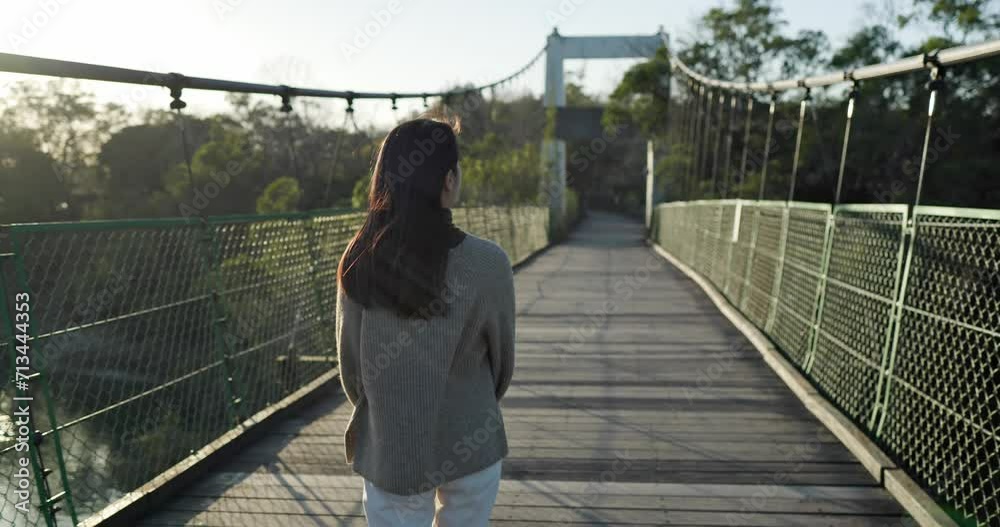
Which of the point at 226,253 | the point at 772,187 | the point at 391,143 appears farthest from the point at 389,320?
the point at 772,187

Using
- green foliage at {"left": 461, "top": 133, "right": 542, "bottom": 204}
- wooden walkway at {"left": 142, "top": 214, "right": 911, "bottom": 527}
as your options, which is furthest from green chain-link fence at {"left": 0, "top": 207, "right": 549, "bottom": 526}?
green foliage at {"left": 461, "top": 133, "right": 542, "bottom": 204}

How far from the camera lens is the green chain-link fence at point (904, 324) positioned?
257 centimetres

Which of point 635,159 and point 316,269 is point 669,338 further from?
point 635,159

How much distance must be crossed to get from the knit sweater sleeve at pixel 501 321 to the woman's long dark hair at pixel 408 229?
0.10 metres

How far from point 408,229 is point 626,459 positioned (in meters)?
2.01

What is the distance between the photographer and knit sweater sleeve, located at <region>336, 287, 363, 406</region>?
1410 millimetres

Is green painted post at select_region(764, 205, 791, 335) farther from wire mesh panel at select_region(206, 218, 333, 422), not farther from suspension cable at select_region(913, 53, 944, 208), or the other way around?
wire mesh panel at select_region(206, 218, 333, 422)

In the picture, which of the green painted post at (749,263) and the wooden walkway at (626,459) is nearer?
the wooden walkway at (626,459)

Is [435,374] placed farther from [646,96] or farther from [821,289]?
[646,96]

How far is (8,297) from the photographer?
6.41 feet

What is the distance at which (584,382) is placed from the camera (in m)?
4.33

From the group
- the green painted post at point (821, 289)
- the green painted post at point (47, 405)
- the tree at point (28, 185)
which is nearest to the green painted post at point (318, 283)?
the green painted post at point (47, 405)

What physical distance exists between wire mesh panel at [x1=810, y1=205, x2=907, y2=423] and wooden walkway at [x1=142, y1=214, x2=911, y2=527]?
0.23 meters

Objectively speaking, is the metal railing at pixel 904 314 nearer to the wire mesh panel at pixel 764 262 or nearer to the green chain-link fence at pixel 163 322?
the wire mesh panel at pixel 764 262
